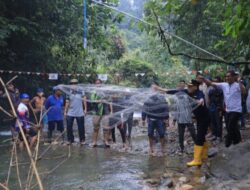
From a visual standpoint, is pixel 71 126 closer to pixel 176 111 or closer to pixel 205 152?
pixel 176 111

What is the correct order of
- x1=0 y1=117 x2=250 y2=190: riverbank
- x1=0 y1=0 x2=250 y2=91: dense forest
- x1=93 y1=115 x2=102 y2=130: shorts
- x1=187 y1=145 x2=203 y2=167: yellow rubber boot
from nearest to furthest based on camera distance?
x1=0 y1=117 x2=250 y2=190: riverbank, x1=187 y1=145 x2=203 y2=167: yellow rubber boot, x1=93 y1=115 x2=102 y2=130: shorts, x1=0 y1=0 x2=250 y2=91: dense forest

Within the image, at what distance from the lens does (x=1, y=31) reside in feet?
43.7

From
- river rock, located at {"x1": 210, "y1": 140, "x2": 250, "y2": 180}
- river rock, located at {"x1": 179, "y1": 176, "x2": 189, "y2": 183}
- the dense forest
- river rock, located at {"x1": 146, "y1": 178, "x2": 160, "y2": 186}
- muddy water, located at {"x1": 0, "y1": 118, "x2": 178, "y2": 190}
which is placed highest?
the dense forest

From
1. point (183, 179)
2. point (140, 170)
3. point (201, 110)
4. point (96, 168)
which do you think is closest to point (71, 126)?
point (96, 168)

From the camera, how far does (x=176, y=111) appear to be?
9.01 m

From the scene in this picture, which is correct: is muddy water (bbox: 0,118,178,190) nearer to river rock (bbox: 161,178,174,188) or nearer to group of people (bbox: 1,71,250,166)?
river rock (bbox: 161,178,174,188)

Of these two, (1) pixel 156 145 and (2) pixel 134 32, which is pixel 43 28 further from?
(2) pixel 134 32

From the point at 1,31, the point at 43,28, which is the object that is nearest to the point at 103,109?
the point at 1,31

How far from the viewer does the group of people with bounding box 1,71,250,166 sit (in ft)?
25.6

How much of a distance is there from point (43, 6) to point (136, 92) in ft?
25.6

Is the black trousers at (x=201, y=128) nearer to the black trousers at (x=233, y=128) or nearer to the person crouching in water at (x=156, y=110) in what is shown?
the black trousers at (x=233, y=128)

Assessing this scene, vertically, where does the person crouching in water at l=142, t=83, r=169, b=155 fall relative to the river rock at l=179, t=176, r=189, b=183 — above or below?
above

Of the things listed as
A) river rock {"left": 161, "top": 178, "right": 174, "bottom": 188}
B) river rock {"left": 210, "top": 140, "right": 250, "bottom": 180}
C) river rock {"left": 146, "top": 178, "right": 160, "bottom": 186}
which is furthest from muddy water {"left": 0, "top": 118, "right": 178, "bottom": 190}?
river rock {"left": 210, "top": 140, "right": 250, "bottom": 180}

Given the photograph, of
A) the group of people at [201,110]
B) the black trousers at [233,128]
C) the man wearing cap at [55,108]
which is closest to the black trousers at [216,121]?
the group of people at [201,110]
